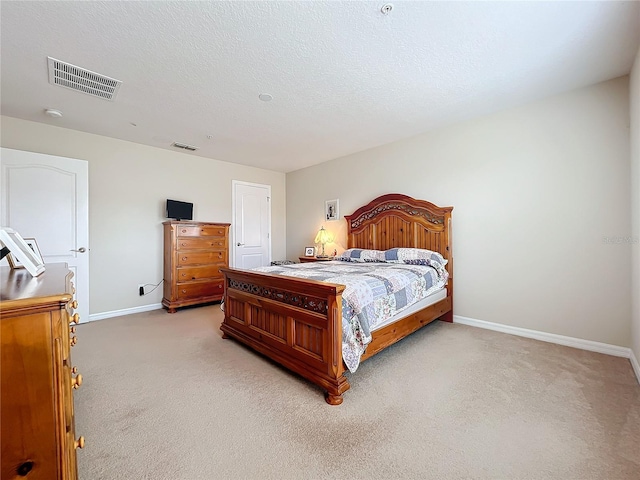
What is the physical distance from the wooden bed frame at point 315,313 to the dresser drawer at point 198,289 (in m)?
1.46

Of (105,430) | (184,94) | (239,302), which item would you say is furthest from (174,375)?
(184,94)

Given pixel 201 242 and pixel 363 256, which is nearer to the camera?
pixel 363 256

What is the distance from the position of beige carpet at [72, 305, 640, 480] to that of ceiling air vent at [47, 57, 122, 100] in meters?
2.43

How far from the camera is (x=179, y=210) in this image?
4.37m

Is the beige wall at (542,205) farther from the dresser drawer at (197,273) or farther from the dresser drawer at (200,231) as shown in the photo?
the dresser drawer at (197,273)

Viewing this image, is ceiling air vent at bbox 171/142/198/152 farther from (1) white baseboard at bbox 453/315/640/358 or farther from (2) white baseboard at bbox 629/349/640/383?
(2) white baseboard at bbox 629/349/640/383

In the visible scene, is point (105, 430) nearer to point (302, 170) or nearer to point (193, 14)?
point (193, 14)

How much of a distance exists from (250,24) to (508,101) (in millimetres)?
2632

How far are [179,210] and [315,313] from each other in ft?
10.8

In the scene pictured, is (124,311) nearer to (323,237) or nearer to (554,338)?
(323,237)

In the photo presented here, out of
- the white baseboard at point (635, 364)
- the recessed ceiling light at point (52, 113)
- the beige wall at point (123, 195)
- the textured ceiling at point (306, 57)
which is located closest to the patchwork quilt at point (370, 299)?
the white baseboard at point (635, 364)

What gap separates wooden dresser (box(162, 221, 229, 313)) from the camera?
409 cm

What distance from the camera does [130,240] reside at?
4102 mm

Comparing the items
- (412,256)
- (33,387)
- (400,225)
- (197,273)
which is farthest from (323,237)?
(33,387)
